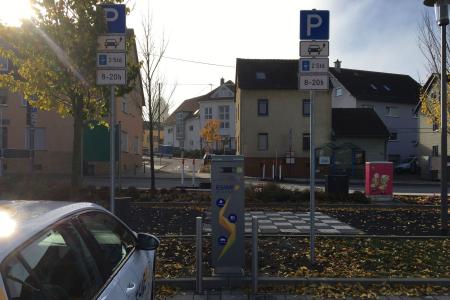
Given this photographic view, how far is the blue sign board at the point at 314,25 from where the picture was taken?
7.02 metres

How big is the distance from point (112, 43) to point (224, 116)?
66.5 metres

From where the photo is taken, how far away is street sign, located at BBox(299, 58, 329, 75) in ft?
23.0

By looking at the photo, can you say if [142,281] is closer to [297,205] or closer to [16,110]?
[297,205]

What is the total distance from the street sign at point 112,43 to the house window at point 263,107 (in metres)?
32.8

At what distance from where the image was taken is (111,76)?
7.09m

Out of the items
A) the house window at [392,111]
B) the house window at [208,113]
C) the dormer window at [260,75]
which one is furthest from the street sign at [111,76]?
the house window at [208,113]

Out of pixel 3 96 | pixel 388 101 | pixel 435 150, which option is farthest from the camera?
pixel 388 101

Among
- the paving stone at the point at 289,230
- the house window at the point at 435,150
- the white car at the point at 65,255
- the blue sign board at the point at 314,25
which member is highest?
the blue sign board at the point at 314,25

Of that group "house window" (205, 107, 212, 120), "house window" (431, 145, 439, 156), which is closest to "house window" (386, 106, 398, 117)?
"house window" (431, 145, 439, 156)

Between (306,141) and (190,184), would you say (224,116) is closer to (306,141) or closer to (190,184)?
(306,141)

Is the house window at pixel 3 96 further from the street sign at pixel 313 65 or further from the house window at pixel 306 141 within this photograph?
the street sign at pixel 313 65

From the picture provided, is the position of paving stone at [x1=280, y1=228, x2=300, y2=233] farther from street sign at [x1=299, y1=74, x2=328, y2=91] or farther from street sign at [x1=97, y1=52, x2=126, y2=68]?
street sign at [x1=97, y1=52, x2=126, y2=68]

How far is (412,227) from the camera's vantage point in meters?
10.7

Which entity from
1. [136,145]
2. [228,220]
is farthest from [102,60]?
[136,145]
